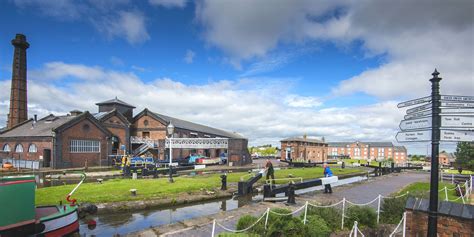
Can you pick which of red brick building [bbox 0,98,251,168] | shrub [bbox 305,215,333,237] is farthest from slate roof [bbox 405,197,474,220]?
red brick building [bbox 0,98,251,168]

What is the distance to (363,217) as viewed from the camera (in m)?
8.92

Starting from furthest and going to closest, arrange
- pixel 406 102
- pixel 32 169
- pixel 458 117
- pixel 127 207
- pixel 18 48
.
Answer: pixel 18 48, pixel 32 169, pixel 127 207, pixel 406 102, pixel 458 117

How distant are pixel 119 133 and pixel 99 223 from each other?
38.5 m

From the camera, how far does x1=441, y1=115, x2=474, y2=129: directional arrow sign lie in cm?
529

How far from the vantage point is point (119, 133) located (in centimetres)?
4675

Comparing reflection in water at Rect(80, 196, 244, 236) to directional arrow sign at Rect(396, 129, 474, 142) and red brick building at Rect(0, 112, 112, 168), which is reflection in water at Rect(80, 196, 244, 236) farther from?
red brick building at Rect(0, 112, 112, 168)

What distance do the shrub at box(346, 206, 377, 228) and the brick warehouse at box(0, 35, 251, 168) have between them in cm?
3478

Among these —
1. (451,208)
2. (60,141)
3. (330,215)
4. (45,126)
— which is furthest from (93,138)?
(451,208)

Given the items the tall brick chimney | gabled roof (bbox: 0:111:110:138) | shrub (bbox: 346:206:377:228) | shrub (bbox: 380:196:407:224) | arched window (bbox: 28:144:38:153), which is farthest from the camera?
the tall brick chimney

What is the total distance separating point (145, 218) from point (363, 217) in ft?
30.3

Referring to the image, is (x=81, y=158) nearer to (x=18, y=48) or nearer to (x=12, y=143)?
(x=12, y=143)

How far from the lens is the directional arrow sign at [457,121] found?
208 inches

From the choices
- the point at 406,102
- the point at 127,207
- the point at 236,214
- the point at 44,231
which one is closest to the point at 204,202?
the point at 127,207

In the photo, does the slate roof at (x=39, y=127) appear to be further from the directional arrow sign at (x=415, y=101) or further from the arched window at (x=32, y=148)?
the directional arrow sign at (x=415, y=101)
